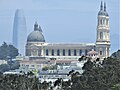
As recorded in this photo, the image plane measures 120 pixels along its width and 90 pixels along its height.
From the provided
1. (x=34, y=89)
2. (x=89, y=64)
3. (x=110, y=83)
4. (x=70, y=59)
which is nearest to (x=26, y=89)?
(x=34, y=89)

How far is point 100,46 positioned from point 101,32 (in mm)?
4004

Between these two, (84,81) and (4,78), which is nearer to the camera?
(84,81)

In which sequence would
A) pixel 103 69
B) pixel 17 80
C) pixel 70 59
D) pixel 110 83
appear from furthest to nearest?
pixel 70 59, pixel 17 80, pixel 103 69, pixel 110 83

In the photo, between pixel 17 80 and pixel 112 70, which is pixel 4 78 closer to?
pixel 17 80

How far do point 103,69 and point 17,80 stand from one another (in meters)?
8.21

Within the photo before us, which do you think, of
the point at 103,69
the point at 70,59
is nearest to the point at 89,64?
the point at 103,69

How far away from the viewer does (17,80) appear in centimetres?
7062

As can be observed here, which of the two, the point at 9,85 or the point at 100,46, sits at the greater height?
the point at 100,46

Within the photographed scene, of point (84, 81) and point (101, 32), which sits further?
point (101, 32)

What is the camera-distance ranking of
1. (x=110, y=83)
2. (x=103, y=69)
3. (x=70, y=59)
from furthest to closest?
(x=70, y=59) < (x=103, y=69) < (x=110, y=83)

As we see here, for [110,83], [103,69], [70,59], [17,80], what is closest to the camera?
[110,83]

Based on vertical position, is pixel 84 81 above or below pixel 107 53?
below

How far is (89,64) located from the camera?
70688mm

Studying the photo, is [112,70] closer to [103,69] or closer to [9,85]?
[103,69]
